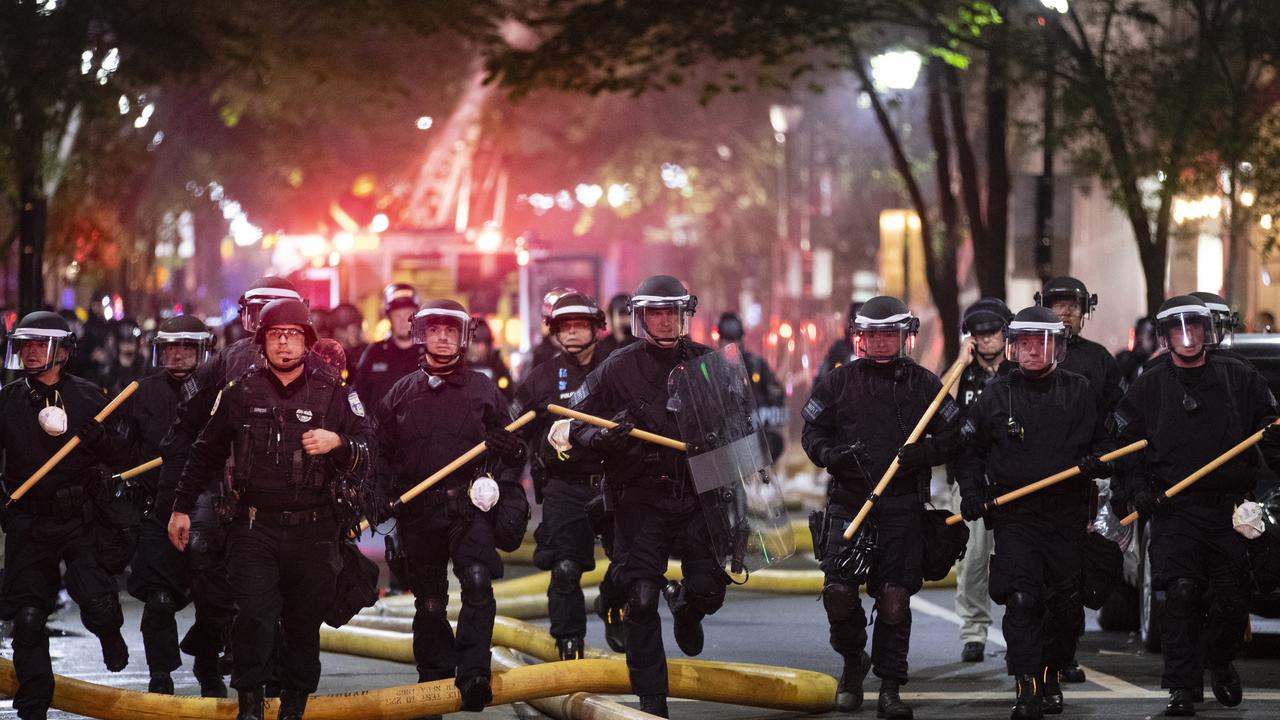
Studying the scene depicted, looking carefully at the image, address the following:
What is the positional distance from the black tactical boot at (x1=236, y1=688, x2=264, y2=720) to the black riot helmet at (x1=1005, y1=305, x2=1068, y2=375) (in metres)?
3.70

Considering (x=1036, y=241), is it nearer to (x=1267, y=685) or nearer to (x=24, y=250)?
(x=1267, y=685)

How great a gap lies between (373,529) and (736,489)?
1596 millimetres

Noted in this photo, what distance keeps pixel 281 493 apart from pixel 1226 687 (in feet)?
14.3

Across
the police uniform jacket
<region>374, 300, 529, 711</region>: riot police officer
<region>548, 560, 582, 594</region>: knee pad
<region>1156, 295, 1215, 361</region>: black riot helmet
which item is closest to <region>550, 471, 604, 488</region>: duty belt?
<region>548, 560, 582, 594</region>: knee pad

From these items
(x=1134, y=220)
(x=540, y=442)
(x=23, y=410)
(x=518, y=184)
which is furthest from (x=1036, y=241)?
(x=518, y=184)

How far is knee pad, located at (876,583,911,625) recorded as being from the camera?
9273mm

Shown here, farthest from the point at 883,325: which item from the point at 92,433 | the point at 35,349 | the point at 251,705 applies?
the point at 35,349

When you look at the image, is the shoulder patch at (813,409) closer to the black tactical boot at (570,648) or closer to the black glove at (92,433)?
the black tactical boot at (570,648)

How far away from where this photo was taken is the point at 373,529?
887cm

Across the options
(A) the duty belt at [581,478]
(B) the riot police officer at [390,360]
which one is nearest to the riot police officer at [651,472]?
(A) the duty belt at [581,478]

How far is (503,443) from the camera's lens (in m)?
8.93

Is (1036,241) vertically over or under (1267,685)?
over

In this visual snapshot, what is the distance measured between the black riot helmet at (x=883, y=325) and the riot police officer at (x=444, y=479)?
5.53 feet

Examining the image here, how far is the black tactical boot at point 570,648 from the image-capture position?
402 inches
